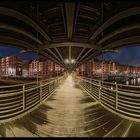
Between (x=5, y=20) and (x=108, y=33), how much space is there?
7.62 meters

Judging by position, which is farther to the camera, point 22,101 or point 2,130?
point 22,101

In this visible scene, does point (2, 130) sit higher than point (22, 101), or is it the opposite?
point (22, 101)

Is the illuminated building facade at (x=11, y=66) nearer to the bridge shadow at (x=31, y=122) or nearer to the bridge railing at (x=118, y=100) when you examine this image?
the bridge railing at (x=118, y=100)

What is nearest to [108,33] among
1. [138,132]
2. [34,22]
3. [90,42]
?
[90,42]

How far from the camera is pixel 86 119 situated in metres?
7.82

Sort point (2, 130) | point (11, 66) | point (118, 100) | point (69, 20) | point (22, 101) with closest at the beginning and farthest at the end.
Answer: point (2, 130), point (69, 20), point (118, 100), point (22, 101), point (11, 66)

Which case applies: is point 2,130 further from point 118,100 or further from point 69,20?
point 118,100

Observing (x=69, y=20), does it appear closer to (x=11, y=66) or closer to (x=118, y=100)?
(x=118, y=100)

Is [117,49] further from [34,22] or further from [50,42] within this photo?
[34,22]

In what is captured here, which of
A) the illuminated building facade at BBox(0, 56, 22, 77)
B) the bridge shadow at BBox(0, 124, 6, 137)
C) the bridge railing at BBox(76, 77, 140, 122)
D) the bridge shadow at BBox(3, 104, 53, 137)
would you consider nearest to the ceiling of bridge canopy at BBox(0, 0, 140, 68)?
the bridge railing at BBox(76, 77, 140, 122)

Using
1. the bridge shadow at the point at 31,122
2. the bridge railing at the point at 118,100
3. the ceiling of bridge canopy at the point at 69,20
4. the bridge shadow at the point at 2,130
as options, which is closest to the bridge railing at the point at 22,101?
the bridge shadow at the point at 31,122

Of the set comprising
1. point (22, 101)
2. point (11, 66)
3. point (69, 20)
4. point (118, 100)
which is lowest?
point (22, 101)

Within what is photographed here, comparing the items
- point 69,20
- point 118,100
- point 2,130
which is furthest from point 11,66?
point 2,130

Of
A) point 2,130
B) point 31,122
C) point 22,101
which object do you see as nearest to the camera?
point 2,130
